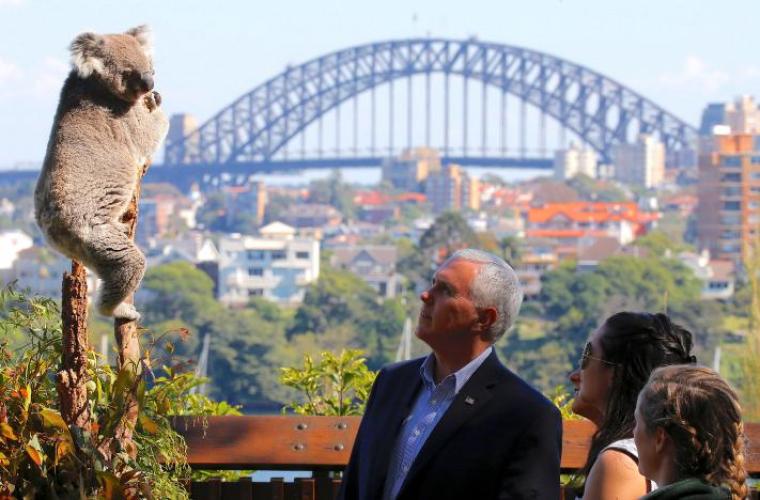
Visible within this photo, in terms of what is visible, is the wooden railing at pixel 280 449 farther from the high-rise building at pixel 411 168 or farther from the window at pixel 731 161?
the high-rise building at pixel 411 168

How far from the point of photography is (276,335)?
192 ft

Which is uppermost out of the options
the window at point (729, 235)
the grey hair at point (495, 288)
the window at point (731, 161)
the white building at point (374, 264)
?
the window at point (731, 161)

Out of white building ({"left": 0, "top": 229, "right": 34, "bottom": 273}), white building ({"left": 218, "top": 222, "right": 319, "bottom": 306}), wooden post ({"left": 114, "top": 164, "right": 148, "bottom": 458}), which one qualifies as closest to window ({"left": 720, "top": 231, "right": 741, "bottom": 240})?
white building ({"left": 218, "top": 222, "right": 319, "bottom": 306})

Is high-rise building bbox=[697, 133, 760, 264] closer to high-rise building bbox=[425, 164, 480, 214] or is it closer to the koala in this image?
high-rise building bbox=[425, 164, 480, 214]

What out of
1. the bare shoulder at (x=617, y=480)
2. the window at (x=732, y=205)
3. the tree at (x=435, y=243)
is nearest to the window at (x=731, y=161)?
the window at (x=732, y=205)

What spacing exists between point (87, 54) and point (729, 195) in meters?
90.6

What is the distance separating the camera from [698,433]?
2.11 m

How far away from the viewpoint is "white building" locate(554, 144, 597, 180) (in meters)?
132

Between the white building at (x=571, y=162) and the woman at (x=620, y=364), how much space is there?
128m

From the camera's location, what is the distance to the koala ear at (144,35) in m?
2.88

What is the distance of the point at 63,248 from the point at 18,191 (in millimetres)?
119082

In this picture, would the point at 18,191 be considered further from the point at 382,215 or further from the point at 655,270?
the point at 655,270

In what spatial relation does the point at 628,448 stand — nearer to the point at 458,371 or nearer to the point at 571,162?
the point at 458,371

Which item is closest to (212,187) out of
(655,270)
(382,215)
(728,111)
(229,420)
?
(382,215)
